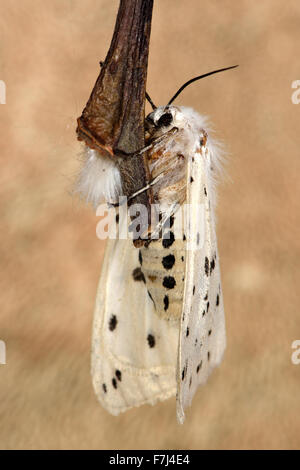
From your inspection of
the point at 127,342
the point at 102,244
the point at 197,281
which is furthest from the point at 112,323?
the point at 102,244

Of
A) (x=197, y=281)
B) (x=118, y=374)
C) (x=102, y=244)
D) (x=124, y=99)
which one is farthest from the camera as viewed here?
(x=102, y=244)

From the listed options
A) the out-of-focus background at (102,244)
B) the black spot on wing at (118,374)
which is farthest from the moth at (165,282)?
the out-of-focus background at (102,244)

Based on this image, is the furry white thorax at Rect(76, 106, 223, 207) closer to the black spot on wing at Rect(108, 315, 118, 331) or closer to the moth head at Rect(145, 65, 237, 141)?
the moth head at Rect(145, 65, 237, 141)

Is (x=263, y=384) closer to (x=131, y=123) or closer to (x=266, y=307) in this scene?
(x=266, y=307)

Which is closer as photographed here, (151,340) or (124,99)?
(124,99)

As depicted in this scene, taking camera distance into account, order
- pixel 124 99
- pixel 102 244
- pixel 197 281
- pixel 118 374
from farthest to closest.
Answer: pixel 102 244
pixel 118 374
pixel 197 281
pixel 124 99

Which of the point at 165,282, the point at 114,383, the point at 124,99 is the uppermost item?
the point at 124,99

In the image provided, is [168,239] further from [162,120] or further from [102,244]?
[102,244]

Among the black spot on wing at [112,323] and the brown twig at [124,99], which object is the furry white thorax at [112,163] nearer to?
the brown twig at [124,99]
